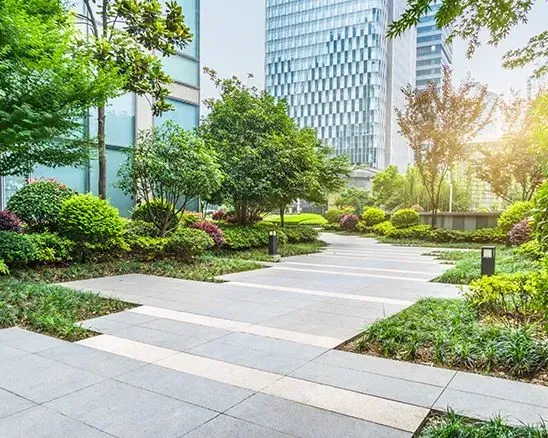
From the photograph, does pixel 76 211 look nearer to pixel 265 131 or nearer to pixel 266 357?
pixel 266 357

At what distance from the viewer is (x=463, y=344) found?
4.11 metres

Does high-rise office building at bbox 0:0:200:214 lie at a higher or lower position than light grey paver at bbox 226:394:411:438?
higher

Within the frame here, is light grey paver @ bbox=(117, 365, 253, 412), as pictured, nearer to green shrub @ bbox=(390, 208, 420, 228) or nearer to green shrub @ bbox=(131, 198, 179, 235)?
green shrub @ bbox=(131, 198, 179, 235)

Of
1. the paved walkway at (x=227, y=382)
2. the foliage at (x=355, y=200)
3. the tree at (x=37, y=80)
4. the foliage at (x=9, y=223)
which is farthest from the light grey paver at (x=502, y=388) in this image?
the foliage at (x=355, y=200)

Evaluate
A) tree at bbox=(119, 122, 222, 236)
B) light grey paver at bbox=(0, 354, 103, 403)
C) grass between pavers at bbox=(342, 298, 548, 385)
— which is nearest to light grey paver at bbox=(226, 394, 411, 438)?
light grey paver at bbox=(0, 354, 103, 403)

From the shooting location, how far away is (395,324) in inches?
192

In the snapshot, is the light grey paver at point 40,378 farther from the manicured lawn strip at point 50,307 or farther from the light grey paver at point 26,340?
the manicured lawn strip at point 50,307

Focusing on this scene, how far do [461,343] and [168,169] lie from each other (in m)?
8.01

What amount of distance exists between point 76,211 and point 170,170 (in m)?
2.52

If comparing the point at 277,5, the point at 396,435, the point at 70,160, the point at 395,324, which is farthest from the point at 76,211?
the point at 277,5

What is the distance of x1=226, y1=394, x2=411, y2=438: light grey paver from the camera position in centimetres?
266

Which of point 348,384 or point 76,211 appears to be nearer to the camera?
point 348,384

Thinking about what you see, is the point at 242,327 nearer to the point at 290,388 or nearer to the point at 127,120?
the point at 290,388

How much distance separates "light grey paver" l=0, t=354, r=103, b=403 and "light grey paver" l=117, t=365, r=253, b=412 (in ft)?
1.10
